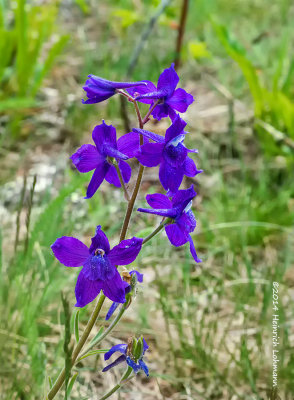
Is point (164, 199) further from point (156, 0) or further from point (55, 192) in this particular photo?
point (55, 192)

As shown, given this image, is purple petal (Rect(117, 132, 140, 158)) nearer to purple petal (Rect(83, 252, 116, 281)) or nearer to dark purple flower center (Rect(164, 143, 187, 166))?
dark purple flower center (Rect(164, 143, 187, 166))

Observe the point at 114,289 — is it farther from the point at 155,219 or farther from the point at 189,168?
the point at 155,219

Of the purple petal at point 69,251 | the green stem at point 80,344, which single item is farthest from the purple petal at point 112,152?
the green stem at point 80,344

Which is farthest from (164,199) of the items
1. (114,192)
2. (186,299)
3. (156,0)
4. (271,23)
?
(271,23)

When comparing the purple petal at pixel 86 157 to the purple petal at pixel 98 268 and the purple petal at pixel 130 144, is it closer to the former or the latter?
the purple petal at pixel 130 144

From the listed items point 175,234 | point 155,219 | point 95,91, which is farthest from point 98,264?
point 155,219

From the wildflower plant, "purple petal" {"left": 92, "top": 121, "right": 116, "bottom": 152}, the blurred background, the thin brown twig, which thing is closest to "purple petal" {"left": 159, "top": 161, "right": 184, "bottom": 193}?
the wildflower plant
